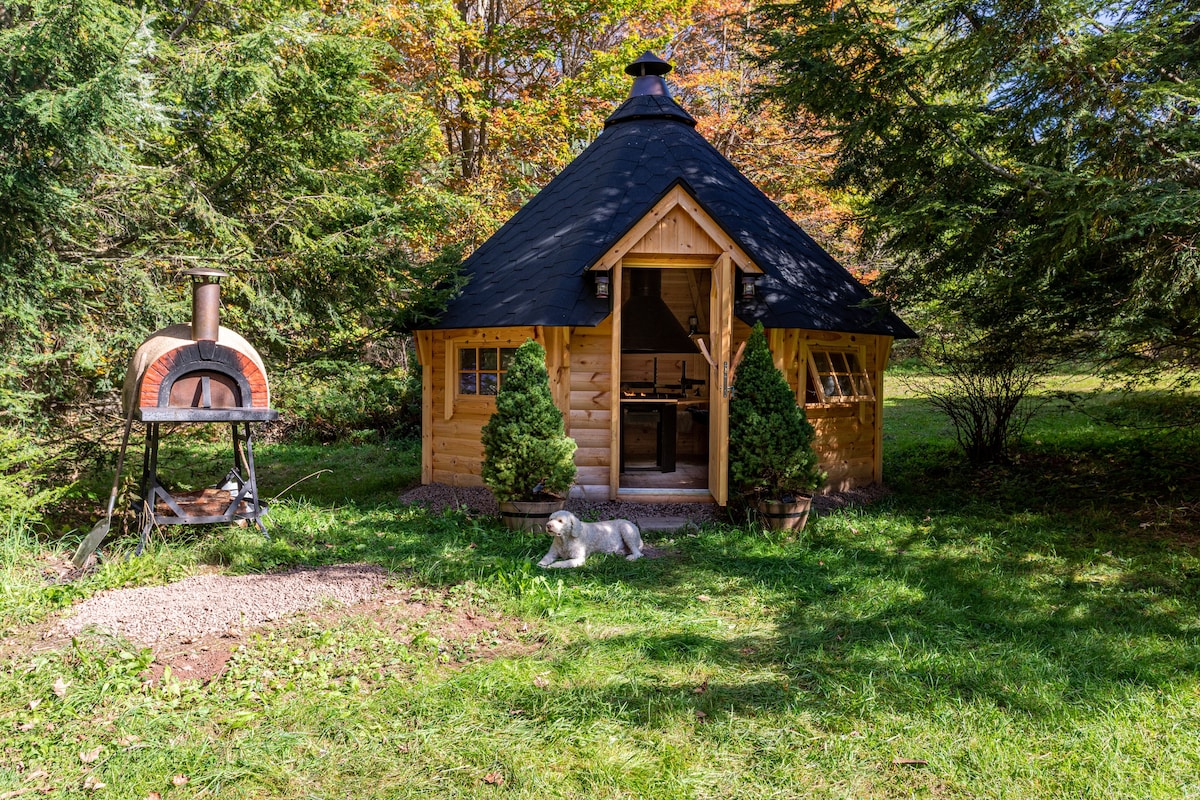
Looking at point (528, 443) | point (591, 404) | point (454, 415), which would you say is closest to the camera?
point (528, 443)

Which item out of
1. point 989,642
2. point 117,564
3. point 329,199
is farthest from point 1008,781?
point 329,199

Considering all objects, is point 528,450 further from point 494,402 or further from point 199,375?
point 199,375

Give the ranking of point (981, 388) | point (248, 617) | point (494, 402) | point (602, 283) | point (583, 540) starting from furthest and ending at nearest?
point (981, 388) → point (494, 402) → point (602, 283) → point (583, 540) → point (248, 617)

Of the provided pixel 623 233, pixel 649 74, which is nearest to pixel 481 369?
pixel 623 233

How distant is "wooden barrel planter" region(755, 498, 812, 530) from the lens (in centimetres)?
709

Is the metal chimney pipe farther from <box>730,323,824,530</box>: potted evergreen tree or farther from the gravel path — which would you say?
<box>730,323,824,530</box>: potted evergreen tree

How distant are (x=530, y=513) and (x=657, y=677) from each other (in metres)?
3.08

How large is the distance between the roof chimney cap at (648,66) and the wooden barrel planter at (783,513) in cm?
724

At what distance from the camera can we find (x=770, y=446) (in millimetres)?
7098

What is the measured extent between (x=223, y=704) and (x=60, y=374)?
4934mm

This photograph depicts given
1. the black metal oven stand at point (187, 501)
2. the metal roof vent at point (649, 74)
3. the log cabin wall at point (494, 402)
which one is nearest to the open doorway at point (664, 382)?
the log cabin wall at point (494, 402)

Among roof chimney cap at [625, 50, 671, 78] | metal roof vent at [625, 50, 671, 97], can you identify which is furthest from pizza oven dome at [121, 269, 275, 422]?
roof chimney cap at [625, 50, 671, 78]

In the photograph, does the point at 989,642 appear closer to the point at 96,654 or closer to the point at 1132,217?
the point at 1132,217

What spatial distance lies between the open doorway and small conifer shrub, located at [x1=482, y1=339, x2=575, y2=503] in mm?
1349
